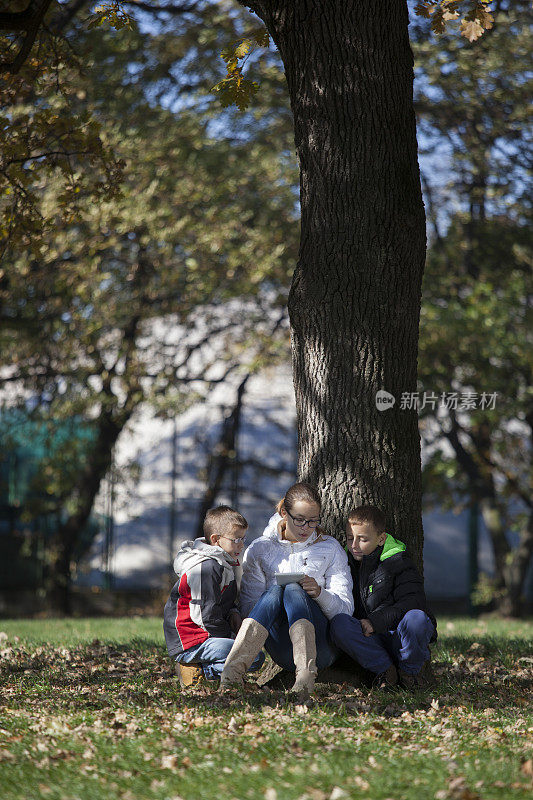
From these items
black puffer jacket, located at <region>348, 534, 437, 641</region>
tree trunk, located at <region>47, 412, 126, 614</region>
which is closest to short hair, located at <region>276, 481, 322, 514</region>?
black puffer jacket, located at <region>348, 534, 437, 641</region>

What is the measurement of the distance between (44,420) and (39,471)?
74cm

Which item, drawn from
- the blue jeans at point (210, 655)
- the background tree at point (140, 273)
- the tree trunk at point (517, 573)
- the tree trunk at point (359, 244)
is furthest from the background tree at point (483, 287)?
the blue jeans at point (210, 655)

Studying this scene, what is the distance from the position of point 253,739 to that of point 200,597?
52.0 inches

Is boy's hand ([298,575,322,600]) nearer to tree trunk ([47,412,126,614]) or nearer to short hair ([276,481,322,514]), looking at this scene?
short hair ([276,481,322,514])

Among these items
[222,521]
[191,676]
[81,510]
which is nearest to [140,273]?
[81,510]

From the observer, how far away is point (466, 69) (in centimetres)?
1230

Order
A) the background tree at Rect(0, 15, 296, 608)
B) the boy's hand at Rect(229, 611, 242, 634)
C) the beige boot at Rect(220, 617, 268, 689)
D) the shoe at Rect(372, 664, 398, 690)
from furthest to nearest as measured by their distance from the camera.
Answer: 1. the background tree at Rect(0, 15, 296, 608)
2. the boy's hand at Rect(229, 611, 242, 634)
3. the shoe at Rect(372, 664, 398, 690)
4. the beige boot at Rect(220, 617, 268, 689)

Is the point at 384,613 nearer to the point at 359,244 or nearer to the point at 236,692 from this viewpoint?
the point at 236,692

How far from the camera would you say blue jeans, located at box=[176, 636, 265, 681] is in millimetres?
5238

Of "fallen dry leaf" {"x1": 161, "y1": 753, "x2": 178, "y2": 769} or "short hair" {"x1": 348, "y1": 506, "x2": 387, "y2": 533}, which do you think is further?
"short hair" {"x1": 348, "y1": 506, "x2": 387, "y2": 533}

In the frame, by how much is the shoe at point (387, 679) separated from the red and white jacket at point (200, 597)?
924mm

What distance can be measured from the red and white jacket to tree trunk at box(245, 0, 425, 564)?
0.84 metres

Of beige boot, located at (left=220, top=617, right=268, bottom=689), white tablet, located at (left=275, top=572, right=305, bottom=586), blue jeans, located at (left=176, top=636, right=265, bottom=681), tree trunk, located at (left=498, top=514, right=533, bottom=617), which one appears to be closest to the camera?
beige boot, located at (left=220, top=617, right=268, bottom=689)

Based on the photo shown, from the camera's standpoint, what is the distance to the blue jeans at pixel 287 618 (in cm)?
505
